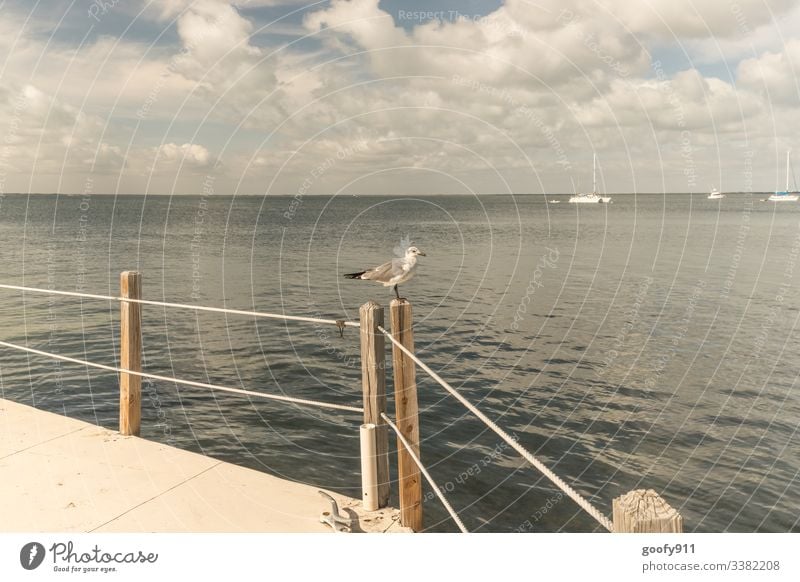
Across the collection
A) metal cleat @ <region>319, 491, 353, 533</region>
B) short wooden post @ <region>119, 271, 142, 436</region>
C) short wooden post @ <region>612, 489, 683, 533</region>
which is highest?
short wooden post @ <region>119, 271, 142, 436</region>

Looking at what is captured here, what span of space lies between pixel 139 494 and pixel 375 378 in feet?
7.62

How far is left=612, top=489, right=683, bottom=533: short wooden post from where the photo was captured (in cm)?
227

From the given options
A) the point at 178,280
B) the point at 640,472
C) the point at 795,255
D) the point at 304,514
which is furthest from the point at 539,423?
the point at 795,255

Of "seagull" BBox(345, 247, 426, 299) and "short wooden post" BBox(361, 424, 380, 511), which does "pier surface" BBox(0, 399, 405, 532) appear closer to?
"short wooden post" BBox(361, 424, 380, 511)

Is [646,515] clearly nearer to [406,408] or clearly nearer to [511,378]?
[406,408]

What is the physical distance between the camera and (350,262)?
44.2 m

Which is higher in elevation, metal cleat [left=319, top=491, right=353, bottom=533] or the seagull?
the seagull

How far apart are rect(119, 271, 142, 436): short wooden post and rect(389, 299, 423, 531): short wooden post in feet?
11.1

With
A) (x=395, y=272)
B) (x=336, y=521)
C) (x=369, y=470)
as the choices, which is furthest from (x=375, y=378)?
(x=395, y=272)

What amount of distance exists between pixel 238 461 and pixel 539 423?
6726 mm

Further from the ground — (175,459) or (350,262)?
(350,262)

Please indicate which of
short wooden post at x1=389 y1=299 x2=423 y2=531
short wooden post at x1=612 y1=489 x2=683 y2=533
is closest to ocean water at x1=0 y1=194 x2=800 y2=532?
short wooden post at x1=389 y1=299 x2=423 y2=531

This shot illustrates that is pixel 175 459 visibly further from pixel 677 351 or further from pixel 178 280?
pixel 178 280
